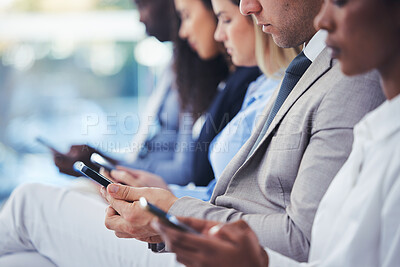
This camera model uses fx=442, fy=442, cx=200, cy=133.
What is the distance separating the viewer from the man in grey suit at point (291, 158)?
832 mm

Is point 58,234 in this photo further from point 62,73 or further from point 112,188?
point 62,73

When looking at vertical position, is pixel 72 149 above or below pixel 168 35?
below

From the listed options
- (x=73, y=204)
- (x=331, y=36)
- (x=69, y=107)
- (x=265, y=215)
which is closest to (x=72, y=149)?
(x=73, y=204)

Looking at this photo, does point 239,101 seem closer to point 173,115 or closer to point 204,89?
point 204,89

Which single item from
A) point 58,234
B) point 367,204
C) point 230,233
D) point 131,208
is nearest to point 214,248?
point 230,233

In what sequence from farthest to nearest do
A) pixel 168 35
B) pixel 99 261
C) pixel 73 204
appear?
pixel 168 35, pixel 73 204, pixel 99 261

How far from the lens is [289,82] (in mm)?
1105

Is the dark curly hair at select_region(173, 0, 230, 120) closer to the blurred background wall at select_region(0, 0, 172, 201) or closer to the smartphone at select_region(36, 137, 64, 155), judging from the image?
the smartphone at select_region(36, 137, 64, 155)

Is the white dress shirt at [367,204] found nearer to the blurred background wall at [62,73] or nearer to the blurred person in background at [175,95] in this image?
the blurred person in background at [175,95]

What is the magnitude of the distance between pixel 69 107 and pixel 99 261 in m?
3.05

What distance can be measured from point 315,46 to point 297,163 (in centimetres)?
32

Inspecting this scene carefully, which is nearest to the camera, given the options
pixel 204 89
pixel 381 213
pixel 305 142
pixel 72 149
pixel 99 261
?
pixel 381 213

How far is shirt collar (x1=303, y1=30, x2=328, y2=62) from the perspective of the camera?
105 centimetres

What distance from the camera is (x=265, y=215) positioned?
0.91 m
